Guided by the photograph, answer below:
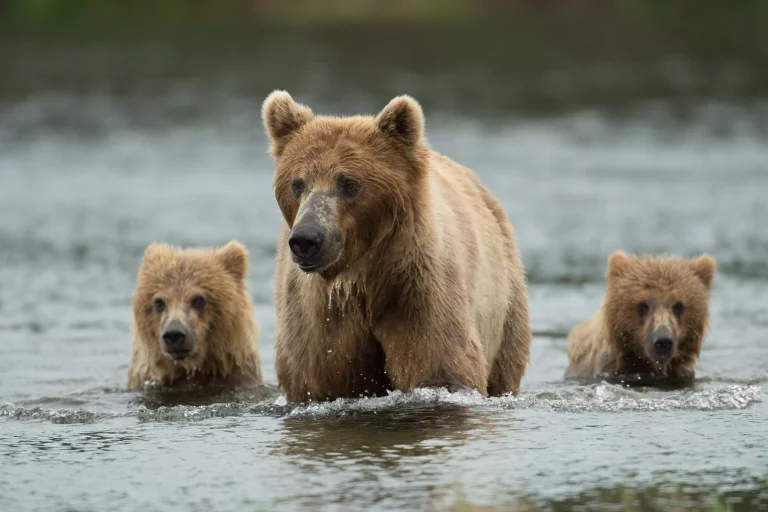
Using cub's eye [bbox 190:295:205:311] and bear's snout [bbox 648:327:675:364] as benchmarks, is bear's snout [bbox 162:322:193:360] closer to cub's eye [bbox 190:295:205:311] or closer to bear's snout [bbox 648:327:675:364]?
cub's eye [bbox 190:295:205:311]

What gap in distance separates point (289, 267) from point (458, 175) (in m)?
1.70

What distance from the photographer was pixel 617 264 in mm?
11219

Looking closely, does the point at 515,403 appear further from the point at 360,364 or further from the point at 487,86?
the point at 487,86

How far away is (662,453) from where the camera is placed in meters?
7.03

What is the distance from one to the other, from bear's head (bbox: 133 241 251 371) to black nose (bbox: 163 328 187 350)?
0.34ft

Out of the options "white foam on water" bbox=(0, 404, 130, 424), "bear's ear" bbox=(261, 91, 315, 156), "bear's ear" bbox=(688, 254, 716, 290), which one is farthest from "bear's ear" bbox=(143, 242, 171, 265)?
"bear's ear" bbox=(688, 254, 716, 290)

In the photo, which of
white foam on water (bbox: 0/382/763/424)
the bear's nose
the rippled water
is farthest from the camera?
the bear's nose

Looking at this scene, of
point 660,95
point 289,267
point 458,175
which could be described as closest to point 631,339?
point 458,175

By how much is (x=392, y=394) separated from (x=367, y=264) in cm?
76

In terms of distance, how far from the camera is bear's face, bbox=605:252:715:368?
10680 millimetres

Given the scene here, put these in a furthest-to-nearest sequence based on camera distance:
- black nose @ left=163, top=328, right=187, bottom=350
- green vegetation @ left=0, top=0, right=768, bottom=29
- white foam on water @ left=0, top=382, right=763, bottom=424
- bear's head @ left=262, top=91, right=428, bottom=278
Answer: green vegetation @ left=0, top=0, right=768, bottom=29
black nose @ left=163, top=328, right=187, bottom=350
white foam on water @ left=0, top=382, right=763, bottom=424
bear's head @ left=262, top=91, right=428, bottom=278

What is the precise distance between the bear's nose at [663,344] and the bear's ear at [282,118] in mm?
3894

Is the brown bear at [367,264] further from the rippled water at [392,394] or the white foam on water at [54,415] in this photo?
the white foam on water at [54,415]

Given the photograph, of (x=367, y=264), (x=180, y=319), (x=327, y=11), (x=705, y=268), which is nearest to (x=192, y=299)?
(x=180, y=319)
